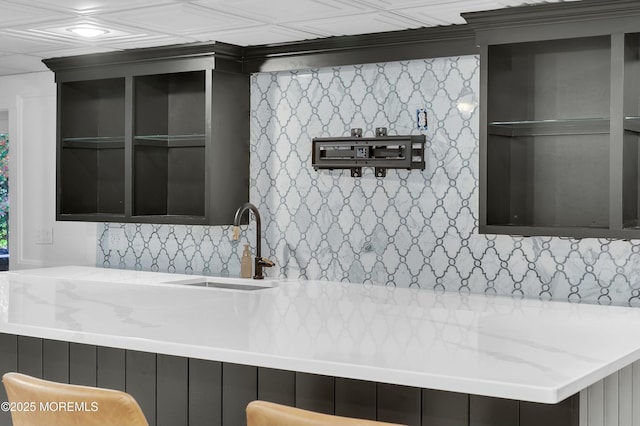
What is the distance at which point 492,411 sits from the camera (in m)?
2.30

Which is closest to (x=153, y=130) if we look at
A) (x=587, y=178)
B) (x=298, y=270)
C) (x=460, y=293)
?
(x=298, y=270)

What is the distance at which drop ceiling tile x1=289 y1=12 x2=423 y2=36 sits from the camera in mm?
3607

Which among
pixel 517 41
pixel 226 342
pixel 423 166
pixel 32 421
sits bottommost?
pixel 32 421

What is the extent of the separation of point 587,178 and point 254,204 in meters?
1.79

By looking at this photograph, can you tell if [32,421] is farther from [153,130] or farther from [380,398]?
[153,130]

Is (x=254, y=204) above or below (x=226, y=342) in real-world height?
above

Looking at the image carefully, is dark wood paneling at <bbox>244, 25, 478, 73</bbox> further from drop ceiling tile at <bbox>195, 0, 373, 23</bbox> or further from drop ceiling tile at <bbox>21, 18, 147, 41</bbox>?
drop ceiling tile at <bbox>21, 18, 147, 41</bbox>

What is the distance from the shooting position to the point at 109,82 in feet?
16.2

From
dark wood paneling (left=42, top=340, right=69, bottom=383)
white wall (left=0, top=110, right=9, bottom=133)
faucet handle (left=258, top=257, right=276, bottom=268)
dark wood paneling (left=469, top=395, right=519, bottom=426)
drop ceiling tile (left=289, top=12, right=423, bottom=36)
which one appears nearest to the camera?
dark wood paneling (left=469, top=395, right=519, bottom=426)

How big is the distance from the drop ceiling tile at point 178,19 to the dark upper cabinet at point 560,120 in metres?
1.07

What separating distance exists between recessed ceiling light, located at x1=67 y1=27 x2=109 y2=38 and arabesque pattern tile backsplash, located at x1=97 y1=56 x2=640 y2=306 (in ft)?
2.86

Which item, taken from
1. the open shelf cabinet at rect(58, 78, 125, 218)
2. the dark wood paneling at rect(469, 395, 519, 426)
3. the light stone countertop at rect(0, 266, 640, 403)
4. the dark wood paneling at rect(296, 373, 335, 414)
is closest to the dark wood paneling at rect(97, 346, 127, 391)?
the light stone countertop at rect(0, 266, 640, 403)

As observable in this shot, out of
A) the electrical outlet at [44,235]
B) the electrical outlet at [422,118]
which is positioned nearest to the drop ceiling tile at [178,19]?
the electrical outlet at [422,118]

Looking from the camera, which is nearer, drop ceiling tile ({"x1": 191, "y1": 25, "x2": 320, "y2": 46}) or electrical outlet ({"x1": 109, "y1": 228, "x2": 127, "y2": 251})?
drop ceiling tile ({"x1": 191, "y1": 25, "x2": 320, "y2": 46})
